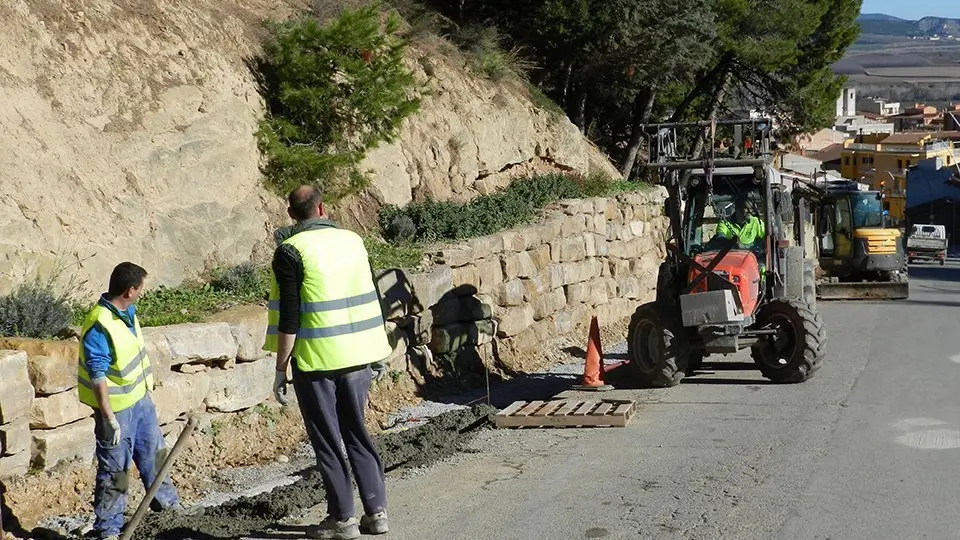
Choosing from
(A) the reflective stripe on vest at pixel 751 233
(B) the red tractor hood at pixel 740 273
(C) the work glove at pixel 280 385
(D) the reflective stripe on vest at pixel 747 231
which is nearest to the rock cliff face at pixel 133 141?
(C) the work glove at pixel 280 385

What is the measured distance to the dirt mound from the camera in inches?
298

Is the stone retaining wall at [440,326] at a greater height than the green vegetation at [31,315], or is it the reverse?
A: the green vegetation at [31,315]

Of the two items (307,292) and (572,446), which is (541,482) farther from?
(307,292)

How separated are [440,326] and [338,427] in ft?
22.4

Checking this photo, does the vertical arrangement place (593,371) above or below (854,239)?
below

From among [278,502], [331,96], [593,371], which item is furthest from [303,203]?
[331,96]

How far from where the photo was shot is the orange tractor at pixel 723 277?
13555 mm

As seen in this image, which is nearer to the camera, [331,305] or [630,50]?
[331,305]

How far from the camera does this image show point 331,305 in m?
7.02

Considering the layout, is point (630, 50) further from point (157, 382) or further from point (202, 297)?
point (157, 382)

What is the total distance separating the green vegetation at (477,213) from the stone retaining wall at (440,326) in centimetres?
34

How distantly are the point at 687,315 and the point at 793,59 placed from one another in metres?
18.8

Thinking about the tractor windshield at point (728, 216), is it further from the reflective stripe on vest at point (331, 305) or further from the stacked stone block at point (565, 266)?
the reflective stripe on vest at point (331, 305)

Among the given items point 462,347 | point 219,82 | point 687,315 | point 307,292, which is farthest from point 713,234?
point 307,292
